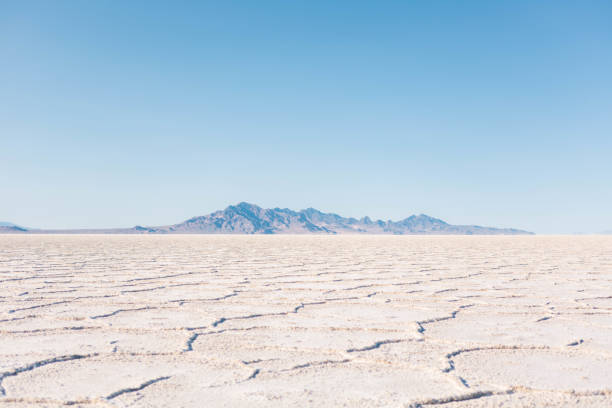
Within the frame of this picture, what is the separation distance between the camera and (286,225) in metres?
141

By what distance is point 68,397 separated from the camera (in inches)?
53.5

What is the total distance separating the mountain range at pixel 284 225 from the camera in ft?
405

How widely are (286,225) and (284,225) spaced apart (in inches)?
18.6

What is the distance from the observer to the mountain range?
12350 centimetres

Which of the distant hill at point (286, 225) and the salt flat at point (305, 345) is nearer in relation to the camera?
the salt flat at point (305, 345)

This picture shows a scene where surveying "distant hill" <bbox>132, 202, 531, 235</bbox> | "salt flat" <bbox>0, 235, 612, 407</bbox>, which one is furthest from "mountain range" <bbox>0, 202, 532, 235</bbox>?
"salt flat" <bbox>0, 235, 612, 407</bbox>

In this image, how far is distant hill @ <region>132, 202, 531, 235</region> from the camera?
12581 cm

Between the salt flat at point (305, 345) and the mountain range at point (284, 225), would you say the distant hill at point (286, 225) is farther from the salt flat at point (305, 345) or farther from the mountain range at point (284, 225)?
the salt flat at point (305, 345)

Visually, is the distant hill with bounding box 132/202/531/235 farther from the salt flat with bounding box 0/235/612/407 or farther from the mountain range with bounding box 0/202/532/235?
the salt flat with bounding box 0/235/612/407

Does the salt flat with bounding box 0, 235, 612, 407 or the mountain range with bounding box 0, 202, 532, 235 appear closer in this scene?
the salt flat with bounding box 0, 235, 612, 407

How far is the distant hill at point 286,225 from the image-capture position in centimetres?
12581

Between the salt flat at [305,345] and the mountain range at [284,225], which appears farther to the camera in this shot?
the mountain range at [284,225]

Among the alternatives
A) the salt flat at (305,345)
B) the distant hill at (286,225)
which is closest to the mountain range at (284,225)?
the distant hill at (286,225)

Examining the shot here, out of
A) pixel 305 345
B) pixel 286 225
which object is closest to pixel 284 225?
pixel 286 225
